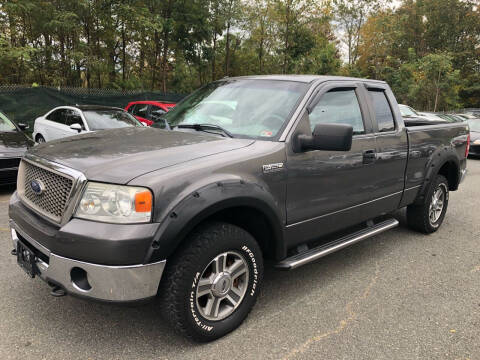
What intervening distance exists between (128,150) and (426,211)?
387 cm

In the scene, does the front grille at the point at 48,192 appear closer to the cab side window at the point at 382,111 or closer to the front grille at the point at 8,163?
the cab side window at the point at 382,111

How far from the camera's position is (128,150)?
8.89ft

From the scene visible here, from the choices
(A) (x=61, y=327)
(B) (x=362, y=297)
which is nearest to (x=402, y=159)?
(B) (x=362, y=297)

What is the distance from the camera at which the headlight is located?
2275 mm

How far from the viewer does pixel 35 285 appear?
11.2ft

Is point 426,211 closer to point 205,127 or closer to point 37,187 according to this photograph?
point 205,127

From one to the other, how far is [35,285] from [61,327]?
2.53ft

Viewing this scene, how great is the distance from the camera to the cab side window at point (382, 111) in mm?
4098

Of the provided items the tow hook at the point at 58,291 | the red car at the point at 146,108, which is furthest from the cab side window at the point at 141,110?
the tow hook at the point at 58,291

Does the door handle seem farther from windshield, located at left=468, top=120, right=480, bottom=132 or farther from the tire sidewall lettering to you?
windshield, located at left=468, top=120, right=480, bottom=132

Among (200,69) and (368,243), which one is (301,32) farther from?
(368,243)

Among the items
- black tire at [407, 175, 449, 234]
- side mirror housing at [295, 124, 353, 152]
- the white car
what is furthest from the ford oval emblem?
the white car

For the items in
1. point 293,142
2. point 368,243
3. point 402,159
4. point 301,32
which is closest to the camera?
point 293,142

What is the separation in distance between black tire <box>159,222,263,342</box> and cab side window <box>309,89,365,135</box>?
1193 millimetres
